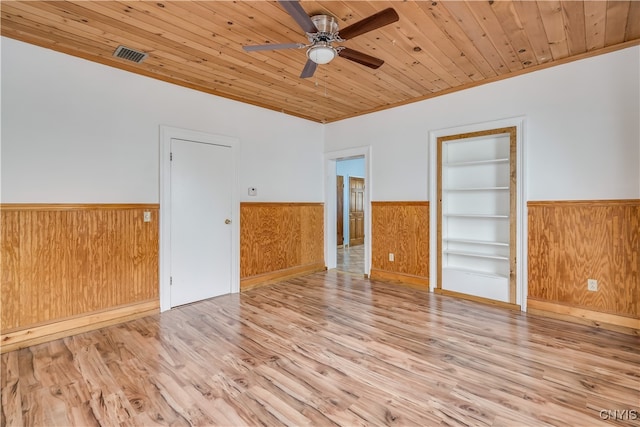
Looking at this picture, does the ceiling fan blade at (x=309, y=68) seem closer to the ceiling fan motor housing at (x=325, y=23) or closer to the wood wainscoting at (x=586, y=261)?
the ceiling fan motor housing at (x=325, y=23)

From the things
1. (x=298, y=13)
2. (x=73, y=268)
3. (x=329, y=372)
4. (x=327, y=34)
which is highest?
(x=327, y=34)

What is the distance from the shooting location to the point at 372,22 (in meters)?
2.03

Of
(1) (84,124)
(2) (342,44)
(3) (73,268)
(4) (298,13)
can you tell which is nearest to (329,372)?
(4) (298,13)

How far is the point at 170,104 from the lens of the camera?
3.52 meters

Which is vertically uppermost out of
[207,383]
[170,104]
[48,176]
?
[170,104]

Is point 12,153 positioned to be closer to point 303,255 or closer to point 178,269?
point 178,269

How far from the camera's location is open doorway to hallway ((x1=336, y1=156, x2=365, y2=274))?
7934 millimetres

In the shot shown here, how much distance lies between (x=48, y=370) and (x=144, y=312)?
1.07 meters

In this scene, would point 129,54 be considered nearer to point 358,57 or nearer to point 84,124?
point 84,124

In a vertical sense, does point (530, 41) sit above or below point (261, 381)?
above

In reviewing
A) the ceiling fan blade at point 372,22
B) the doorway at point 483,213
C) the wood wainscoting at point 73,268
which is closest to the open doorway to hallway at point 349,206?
the doorway at point 483,213

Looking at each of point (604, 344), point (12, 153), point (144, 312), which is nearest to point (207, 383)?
point (144, 312)

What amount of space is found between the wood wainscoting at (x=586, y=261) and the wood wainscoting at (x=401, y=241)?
123 centimetres

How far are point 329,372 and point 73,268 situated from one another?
2.55 meters
